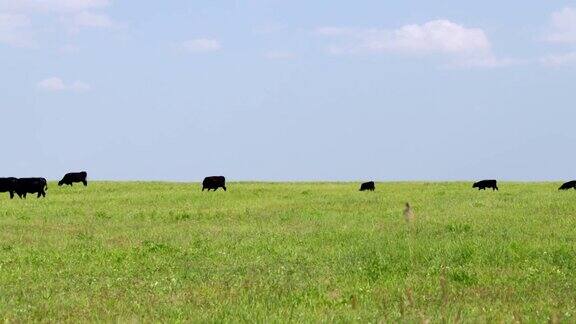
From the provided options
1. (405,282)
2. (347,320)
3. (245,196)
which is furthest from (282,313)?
(245,196)

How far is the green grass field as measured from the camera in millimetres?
10836

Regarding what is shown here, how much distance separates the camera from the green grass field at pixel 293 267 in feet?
35.6

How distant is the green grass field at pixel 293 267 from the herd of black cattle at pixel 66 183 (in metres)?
20.0

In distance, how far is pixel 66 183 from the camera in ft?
211

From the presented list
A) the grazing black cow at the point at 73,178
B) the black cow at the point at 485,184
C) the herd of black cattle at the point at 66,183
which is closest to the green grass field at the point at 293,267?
the herd of black cattle at the point at 66,183

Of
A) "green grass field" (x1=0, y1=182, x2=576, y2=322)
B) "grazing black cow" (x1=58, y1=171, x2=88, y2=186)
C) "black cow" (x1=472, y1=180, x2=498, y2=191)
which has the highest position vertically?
"grazing black cow" (x1=58, y1=171, x2=88, y2=186)

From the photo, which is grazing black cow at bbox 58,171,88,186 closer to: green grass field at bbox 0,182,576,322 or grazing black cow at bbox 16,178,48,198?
grazing black cow at bbox 16,178,48,198

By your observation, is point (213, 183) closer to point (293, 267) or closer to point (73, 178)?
point (73, 178)

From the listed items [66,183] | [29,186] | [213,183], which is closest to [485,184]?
[213,183]

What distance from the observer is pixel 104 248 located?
1914 centimetres

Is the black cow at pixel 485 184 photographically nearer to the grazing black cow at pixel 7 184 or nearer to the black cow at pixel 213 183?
the black cow at pixel 213 183

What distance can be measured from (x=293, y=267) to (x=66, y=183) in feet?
171

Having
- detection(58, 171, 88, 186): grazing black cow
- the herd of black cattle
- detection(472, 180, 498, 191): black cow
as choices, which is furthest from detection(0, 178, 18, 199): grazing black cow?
detection(472, 180, 498, 191): black cow

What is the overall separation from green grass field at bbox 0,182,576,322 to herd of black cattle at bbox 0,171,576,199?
20.0m
